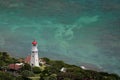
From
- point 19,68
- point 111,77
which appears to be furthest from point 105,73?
point 19,68

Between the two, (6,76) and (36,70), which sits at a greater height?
(36,70)

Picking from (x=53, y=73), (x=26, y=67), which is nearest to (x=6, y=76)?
(x=26, y=67)

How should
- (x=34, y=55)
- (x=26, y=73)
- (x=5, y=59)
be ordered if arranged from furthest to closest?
(x=5, y=59)
(x=34, y=55)
(x=26, y=73)

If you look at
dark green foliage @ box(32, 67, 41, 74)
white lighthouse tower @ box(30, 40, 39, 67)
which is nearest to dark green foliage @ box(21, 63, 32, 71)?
dark green foliage @ box(32, 67, 41, 74)

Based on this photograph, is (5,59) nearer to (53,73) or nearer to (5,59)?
(5,59)

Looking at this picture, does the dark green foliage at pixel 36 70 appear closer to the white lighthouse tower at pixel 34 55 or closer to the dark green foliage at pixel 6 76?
the white lighthouse tower at pixel 34 55

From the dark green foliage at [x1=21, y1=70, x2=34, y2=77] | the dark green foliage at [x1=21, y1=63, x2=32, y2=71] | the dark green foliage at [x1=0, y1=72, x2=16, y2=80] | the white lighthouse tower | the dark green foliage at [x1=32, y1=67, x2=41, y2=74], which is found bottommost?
the dark green foliage at [x1=0, y1=72, x2=16, y2=80]

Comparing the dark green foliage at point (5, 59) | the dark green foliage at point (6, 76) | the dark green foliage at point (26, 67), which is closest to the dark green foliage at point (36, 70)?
the dark green foliage at point (26, 67)

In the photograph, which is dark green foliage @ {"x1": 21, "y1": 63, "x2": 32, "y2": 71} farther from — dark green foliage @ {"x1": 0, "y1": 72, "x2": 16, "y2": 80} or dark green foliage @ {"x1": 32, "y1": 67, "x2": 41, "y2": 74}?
dark green foliage @ {"x1": 0, "y1": 72, "x2": 16, "y2": 80}
